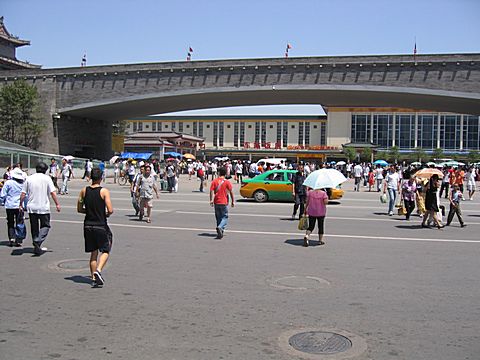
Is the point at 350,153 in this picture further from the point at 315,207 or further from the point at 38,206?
the point at 38,206

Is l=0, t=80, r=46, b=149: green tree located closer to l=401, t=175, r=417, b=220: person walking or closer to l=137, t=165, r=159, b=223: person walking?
l=137, t=165, r=159, b=223: person walking

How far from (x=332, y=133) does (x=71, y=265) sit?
7830 centimetres

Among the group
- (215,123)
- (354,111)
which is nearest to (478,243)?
(354,111)

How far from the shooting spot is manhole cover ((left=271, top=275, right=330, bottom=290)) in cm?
697

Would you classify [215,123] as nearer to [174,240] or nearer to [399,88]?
[399,88]

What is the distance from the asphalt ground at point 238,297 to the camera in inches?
190

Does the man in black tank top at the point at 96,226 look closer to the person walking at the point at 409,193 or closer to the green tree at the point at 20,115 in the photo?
the person walking at the point at 409,193

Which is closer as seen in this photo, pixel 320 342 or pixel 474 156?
pixel 320 342

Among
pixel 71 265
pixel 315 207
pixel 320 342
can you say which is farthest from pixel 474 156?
Result: pixel 320 342

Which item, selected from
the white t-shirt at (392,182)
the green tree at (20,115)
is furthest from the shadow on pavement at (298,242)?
the green tree at (20,115)

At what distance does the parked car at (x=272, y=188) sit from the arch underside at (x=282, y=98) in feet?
72.9

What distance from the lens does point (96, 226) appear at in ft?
22.9

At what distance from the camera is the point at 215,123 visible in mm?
91625

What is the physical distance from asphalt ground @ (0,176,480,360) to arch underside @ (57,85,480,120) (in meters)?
30.8
